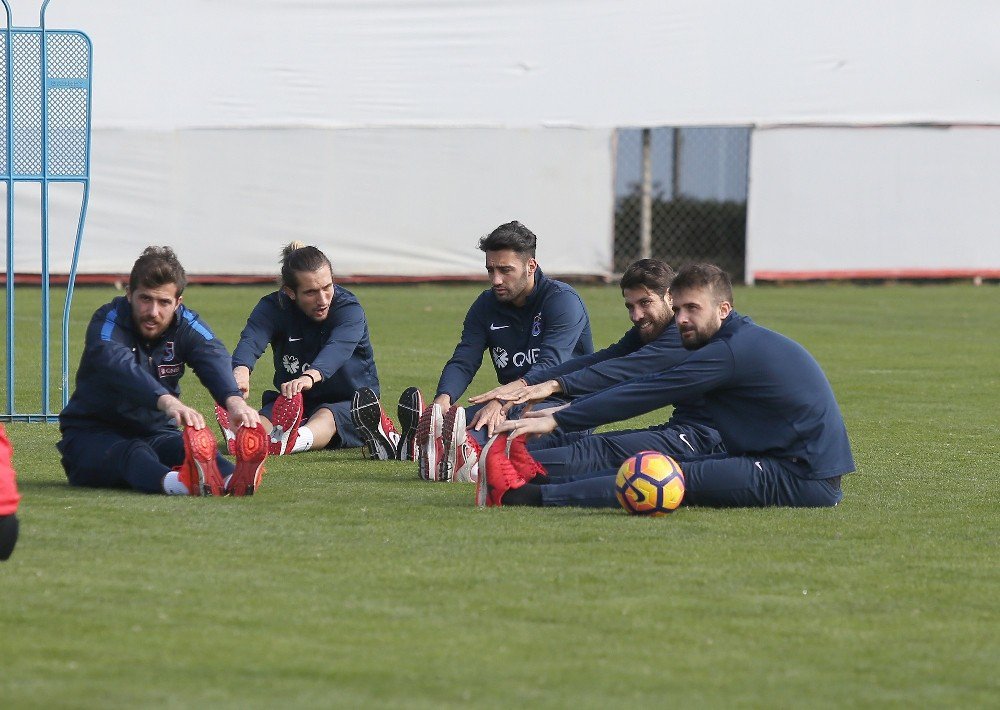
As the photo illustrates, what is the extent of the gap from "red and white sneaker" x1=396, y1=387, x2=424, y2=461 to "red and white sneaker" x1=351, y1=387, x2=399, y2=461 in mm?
44

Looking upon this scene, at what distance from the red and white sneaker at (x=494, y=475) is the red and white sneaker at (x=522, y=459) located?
6 centimetres

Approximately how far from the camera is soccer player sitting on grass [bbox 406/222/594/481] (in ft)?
27.6

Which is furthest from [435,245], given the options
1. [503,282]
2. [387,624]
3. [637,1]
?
[387,624]

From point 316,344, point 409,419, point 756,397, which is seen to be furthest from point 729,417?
point 316,344

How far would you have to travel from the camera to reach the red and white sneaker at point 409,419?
9297 millimetres

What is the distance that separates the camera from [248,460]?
7.43 meters

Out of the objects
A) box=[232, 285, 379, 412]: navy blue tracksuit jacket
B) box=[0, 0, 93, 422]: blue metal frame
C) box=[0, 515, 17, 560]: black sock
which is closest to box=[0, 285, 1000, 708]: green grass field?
box=[0, 515, 17, 560]: black sock

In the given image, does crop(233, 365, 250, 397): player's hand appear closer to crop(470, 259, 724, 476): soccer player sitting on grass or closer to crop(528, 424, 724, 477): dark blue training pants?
crop(470, 259, 724, 476): soccer player sitting on grass

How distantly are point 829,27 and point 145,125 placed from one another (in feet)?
37.6

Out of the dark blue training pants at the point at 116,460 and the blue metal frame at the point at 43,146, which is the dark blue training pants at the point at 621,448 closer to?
the dark blue training pants at the point at 116,460

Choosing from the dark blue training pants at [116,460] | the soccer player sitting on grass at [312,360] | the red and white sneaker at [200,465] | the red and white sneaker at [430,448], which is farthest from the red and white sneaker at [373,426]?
the red and white sneaker at [200,465]

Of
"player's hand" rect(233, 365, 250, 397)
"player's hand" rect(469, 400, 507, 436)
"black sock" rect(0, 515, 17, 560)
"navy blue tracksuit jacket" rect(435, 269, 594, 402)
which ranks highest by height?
"navy blue tracksuit jacket" rect(435, 269, 594, 402)

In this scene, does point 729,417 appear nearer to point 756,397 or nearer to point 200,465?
point 756,397

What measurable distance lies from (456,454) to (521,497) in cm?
96
